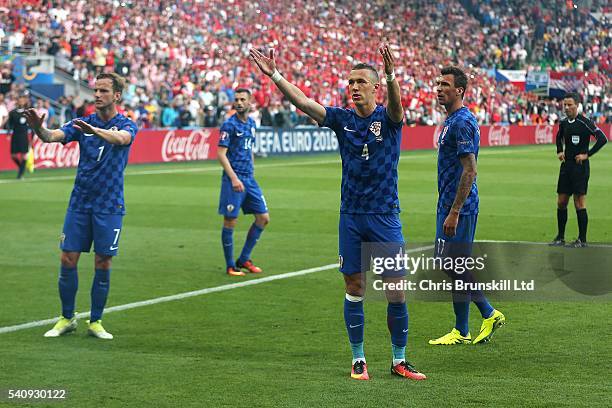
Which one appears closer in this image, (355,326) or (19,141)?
(355,326)

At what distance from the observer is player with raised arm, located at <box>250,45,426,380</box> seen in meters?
8.03

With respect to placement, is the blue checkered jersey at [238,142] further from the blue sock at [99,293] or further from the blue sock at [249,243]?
the blue sock at [99,293]

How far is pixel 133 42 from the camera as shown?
132ft

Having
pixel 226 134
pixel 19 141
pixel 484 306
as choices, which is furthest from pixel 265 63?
pixel 19 141

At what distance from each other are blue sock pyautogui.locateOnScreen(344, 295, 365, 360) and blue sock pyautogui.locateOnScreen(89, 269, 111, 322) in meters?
2.62

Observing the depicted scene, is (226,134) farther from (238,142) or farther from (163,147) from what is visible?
(163,147)

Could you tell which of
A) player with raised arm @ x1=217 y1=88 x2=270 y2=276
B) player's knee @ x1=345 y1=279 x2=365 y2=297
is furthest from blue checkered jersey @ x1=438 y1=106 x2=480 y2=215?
player with raised arm @ x1=217 y1=88 x2=270 y2=276

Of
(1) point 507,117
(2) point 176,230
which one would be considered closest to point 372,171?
(2) point 176,230

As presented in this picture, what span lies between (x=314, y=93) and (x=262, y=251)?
98.8 ft

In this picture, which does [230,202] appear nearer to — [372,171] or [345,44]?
[372,171]

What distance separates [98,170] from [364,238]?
9.31ft

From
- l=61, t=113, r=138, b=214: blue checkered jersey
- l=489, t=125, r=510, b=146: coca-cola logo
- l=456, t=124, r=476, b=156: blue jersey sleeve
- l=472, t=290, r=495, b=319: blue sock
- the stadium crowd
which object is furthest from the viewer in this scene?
l=489, t=125, r=510, b=146: coca-cola logo

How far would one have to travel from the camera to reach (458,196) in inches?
356

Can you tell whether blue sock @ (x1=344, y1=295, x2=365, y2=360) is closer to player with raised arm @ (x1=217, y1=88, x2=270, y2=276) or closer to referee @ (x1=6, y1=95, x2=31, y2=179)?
player with raised arm @ (x1=217, y1=88, x2=270, y2=276)
